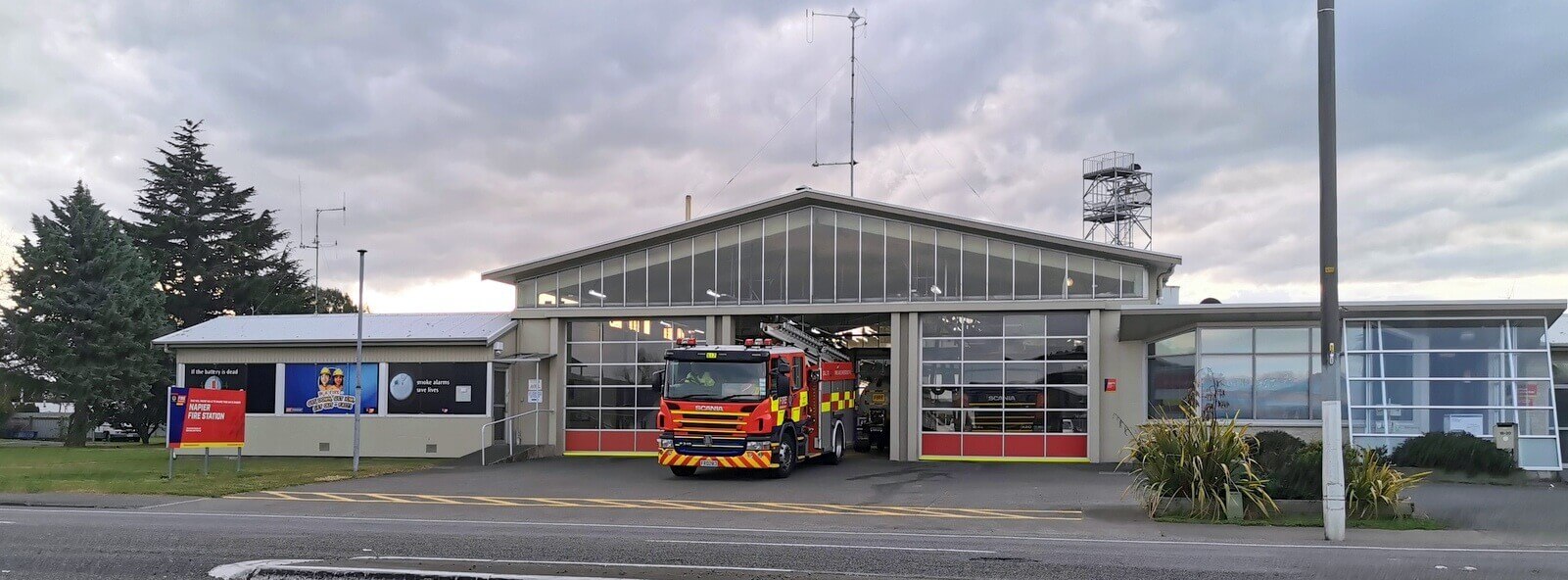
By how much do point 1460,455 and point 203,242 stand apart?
56.1 meters

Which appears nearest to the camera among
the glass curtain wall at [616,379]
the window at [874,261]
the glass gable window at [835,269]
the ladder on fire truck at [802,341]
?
the ladder on fire truck at [802,341]

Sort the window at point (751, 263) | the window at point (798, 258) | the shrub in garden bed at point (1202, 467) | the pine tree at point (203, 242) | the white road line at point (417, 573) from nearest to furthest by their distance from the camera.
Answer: the white road line at point (417, 573) < the shrub in garden bed at point (1202, 467) < the window at point (798, 258) < the window at point (751, 263) < the pine tree at point (203, 242)

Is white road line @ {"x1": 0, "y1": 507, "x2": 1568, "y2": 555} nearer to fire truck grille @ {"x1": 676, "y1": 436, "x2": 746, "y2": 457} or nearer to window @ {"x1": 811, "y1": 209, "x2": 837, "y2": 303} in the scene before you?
fire truck grille @ {"x1": 676, "y1": 436, "x2": 746, "y2": 457}

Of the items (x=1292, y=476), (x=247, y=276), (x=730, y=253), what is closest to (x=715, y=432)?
(x=730, y=253)

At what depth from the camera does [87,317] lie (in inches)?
1757

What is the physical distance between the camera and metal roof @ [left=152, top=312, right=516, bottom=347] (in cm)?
3162

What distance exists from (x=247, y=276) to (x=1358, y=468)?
56.2 m

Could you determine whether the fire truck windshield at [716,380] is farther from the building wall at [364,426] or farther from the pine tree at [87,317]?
the pine tree at [87,317]

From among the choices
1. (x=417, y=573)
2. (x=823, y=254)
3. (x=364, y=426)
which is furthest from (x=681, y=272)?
(x=417, y=573)

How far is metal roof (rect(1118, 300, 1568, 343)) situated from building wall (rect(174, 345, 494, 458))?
16.7 m

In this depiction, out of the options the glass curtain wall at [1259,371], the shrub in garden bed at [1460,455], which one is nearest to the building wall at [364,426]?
the glass curtain wall at [1259,371]

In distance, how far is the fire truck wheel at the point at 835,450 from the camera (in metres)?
27.5

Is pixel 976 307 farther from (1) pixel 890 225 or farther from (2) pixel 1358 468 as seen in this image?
(2) pixel 1358 468

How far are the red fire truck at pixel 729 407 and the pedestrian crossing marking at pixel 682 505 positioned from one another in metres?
3.37
